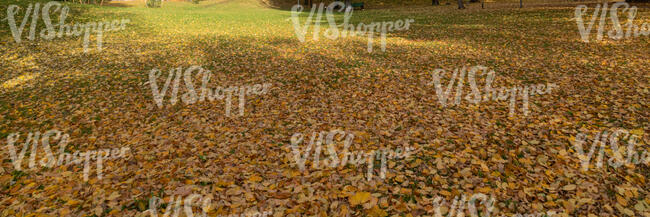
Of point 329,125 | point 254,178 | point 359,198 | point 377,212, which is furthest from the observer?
point 329,125

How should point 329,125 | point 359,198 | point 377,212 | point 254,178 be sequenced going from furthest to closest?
→ point 329,125
point 254,178
point 359,198
point 377,212

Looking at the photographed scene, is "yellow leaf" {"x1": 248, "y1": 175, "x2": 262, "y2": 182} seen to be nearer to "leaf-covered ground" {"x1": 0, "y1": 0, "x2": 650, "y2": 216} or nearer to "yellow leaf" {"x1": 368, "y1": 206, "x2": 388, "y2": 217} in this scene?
"leaf-covered ground" {"x1": 0, "y1": 0, "x2": 650, "y2": 216}

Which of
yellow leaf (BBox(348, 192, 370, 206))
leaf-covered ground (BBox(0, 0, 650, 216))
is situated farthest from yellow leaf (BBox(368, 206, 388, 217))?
yellow leaf (BBox(348, 192, 370, 206))

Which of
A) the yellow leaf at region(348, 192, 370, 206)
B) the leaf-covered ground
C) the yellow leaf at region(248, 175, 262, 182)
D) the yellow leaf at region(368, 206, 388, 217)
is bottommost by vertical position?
the yellow leaf at region(368, 206, 388, 217)

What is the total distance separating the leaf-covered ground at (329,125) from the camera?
4477mm

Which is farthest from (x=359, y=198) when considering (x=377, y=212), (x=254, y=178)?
(x=254, y=178)

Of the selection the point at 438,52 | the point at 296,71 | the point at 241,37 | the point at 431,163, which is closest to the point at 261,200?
the point at 431,163

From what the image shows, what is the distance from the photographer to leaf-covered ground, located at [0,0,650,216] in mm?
4477

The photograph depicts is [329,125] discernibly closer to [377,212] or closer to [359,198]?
[359,198]

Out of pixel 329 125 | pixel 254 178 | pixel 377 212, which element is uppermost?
pixel 329 125

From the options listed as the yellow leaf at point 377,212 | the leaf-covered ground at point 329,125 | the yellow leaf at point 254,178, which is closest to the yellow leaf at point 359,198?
the leaf-covered ground at point 329,125

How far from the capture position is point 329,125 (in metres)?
6.70

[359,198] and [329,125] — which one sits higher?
[329,125]

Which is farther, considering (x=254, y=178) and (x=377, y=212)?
(x=254, y=178)
